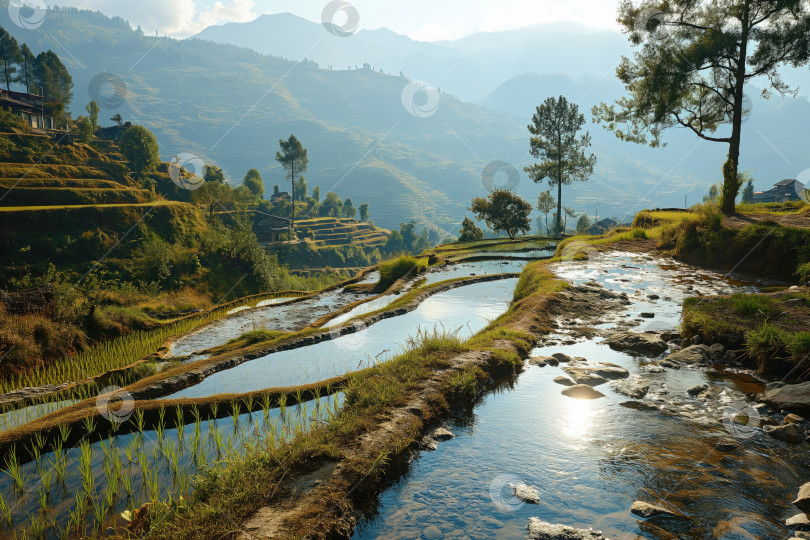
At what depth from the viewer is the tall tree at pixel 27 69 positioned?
105 metres

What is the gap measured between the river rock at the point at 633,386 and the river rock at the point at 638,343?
1812 mm

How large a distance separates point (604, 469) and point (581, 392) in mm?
2766

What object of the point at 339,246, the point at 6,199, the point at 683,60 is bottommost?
the point at 339,246

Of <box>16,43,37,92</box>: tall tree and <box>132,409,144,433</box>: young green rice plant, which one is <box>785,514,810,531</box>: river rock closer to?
<box>132,409,144,433</box>: young green rice plant

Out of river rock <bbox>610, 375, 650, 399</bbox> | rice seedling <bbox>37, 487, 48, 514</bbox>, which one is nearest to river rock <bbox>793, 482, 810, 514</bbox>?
river rock <bbox>610, 375, 650, 399</bbox>

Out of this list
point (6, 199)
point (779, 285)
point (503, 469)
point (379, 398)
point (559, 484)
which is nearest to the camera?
point (559, 484)

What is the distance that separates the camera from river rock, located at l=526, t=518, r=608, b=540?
15.8 feet

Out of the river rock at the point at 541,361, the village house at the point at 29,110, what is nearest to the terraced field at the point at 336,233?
the village house at the point at 29,110

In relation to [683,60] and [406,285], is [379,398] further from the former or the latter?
[683,60]

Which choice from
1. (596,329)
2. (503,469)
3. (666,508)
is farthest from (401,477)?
(596,329)

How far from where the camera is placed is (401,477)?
6.26 meters

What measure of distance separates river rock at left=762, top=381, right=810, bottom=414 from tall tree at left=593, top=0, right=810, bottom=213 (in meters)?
19.1

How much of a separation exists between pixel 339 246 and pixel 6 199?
70.1 meters

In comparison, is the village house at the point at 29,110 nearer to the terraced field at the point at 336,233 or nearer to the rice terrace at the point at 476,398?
the terraced field at the point at 336,233
